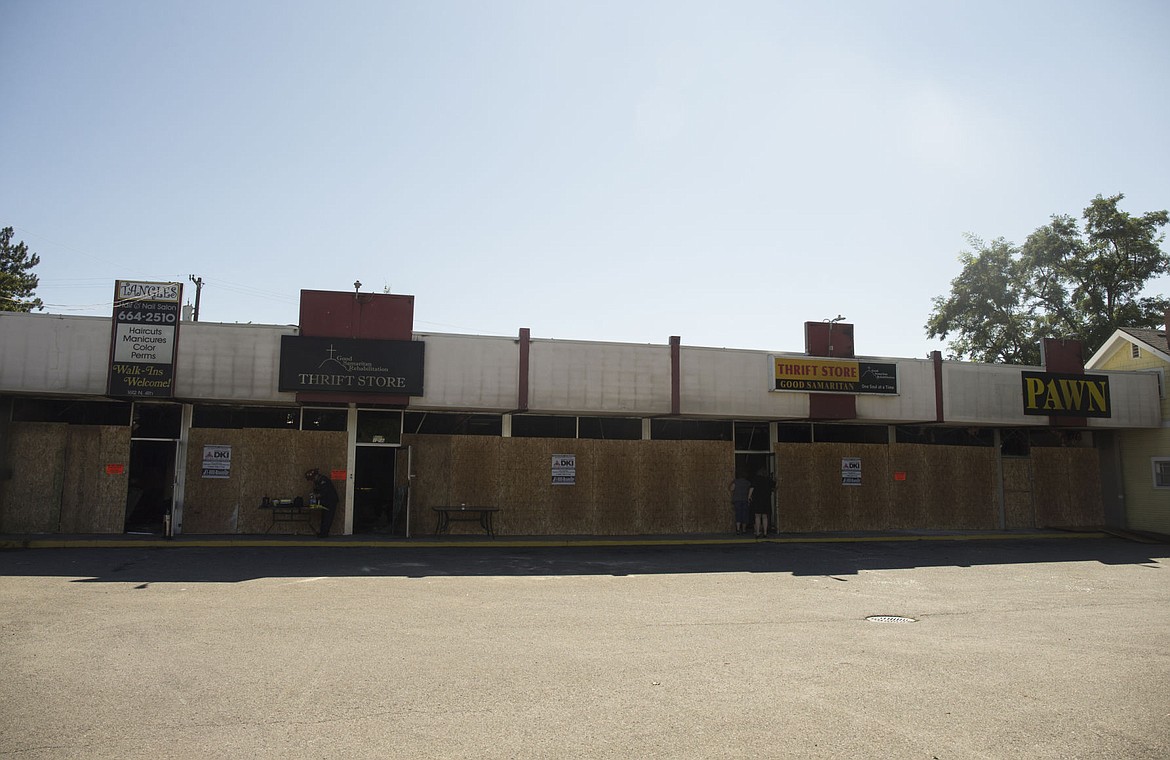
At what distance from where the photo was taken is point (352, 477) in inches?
756

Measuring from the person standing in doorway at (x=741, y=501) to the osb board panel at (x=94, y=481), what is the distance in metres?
15.1

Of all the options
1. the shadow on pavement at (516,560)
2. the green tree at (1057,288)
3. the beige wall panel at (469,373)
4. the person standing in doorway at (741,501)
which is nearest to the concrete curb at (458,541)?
the shadow on pavement at (516,560)

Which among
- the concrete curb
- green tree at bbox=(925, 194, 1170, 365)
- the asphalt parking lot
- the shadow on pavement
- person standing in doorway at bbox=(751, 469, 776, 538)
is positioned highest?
green tree at bbox=(925, 194, 1170, 365)

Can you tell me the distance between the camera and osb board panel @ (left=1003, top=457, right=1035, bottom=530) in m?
23.8

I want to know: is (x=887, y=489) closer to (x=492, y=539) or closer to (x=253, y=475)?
(x=492, y=539)

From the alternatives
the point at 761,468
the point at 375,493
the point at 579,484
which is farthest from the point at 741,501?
the point at 375,493

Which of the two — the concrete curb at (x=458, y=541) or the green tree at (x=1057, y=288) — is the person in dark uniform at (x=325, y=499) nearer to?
the concrete curb at (x=458, y=541)

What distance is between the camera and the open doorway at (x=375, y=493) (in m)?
19.3

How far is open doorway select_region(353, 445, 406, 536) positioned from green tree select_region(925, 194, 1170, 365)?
3610 cm

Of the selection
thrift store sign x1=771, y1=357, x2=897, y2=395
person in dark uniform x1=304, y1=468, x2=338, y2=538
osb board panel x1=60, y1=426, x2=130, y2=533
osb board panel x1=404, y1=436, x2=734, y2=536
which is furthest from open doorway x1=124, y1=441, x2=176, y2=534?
thrift store sign x1=771, y1=357, x2=897, y2=395

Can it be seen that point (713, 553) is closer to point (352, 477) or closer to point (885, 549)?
point (885, 549)

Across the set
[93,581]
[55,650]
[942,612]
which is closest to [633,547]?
[942,612]

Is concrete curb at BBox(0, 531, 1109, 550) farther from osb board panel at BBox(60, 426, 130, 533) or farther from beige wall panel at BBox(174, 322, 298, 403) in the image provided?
beige wall panel at BBox(174, 322, 298, 403)

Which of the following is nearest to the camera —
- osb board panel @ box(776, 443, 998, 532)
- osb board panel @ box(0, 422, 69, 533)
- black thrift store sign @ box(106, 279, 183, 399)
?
black thrift store sign @ box(106, 279, 183, 399)
